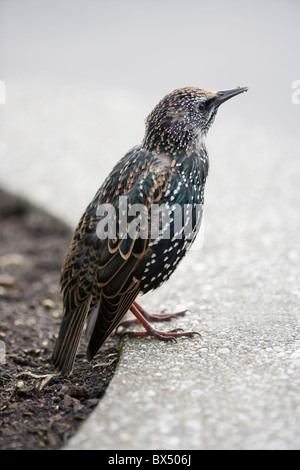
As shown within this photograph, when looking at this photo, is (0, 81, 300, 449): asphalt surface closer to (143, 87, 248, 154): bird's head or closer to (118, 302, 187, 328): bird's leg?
(118, 302, 187, 328): bird's leg

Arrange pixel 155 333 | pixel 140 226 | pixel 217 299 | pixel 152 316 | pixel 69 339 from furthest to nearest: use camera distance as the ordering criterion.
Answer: pixel 217 299 < pixel 152 316 < pixel 155 333 < pixel 69 339 < pixel 140 226

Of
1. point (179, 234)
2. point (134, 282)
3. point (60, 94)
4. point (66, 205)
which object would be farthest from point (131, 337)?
point (60, 94)

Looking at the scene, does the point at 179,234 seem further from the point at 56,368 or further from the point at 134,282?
the point at 56,368

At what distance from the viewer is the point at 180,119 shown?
12.8 ft

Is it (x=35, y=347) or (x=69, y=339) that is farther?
(x=35, y=347)

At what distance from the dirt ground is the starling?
0.23 m

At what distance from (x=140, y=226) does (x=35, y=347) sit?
1.36m

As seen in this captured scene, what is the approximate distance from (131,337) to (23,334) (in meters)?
1.01

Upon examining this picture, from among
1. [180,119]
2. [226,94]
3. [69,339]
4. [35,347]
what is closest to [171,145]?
[180,119]

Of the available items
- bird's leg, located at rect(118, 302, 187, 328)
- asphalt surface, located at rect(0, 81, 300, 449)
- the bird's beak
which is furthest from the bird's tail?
the bird's beak

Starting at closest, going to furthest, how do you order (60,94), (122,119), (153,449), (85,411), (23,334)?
1. (153,449)
2. (85,411)
3. (23,334)
4. (122,119)
5. (60,94)

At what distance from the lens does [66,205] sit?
21.4 ft

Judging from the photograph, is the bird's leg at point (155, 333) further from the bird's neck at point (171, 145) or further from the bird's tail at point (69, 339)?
the bird's neck at point (171, 145)

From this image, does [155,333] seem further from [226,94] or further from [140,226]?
[226,94]
